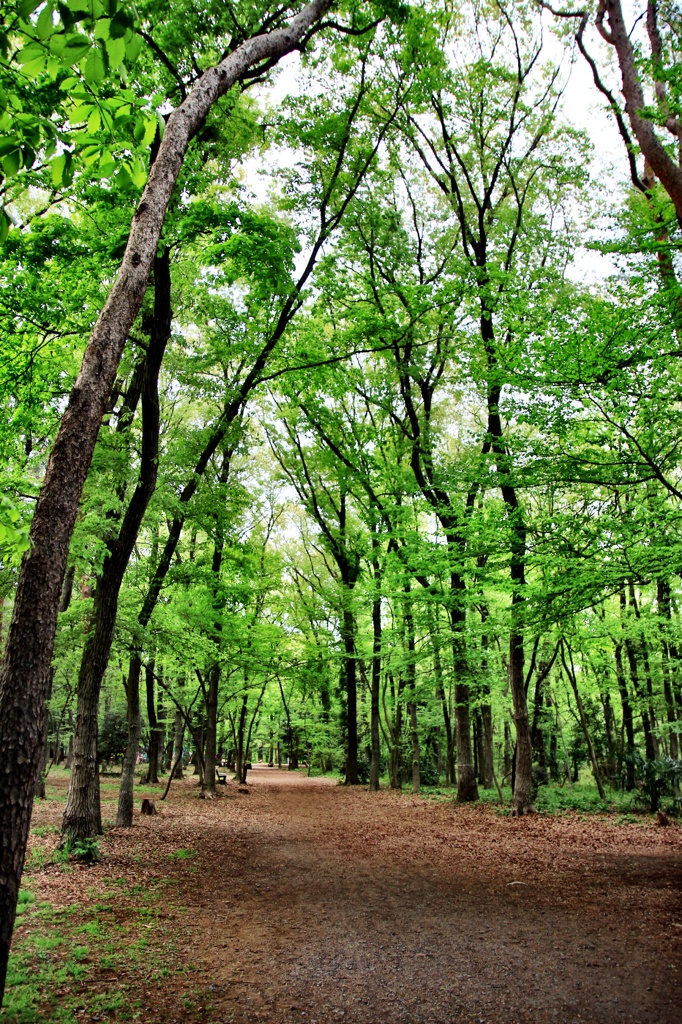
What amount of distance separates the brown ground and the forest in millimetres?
78

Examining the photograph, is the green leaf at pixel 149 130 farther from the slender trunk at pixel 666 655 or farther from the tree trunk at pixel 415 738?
the tree trunk at pixel 415 738

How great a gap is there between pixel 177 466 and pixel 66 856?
20.5 ft

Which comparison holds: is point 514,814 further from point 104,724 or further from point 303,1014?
point 104,724

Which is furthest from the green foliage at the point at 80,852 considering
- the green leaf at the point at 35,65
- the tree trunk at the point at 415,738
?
the tree trunk at the point at 415,738

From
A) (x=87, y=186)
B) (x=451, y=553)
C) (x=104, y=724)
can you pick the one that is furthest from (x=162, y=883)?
(x=104, y=724)

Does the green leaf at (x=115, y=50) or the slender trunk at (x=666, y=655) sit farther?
the slender trunk at (x=666, y=655)

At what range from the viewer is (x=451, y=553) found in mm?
11945

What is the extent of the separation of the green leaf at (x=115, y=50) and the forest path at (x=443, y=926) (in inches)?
201

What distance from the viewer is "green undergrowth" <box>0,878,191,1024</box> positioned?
3801 mm

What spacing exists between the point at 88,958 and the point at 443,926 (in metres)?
3.31

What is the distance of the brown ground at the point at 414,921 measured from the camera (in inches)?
162

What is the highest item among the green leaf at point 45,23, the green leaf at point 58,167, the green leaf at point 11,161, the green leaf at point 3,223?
the green leaf at point 45,23

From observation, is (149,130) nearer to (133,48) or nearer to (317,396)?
(133,48)

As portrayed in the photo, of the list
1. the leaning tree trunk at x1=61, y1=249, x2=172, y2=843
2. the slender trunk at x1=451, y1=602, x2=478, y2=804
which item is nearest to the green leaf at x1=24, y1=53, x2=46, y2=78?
the leaning tree trunk at x1=61, y1=249, x2=172, y2=843
